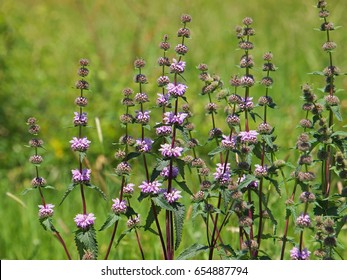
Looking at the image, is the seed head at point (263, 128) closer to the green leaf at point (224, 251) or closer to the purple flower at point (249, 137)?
the purple flower at point (249, 137)

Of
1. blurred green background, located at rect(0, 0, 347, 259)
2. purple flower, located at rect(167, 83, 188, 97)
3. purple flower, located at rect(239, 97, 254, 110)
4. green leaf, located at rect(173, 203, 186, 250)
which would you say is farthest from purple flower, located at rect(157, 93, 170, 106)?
blurred green background, located at rect(0, 0, 347, 259)

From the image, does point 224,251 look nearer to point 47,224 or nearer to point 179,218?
point 179,218

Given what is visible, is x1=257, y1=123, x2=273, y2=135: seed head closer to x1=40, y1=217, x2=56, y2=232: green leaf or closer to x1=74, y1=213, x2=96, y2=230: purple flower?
x1=74, y1=213, x2=96, y2=230: purple flower

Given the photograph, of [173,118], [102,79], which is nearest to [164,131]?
[173,118]

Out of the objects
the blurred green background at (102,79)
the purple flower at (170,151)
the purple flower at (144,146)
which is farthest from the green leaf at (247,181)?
the blurred green background at (102,79)

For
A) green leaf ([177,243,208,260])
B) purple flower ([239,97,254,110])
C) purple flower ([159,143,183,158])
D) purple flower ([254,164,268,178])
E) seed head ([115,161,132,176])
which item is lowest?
green leaf ([177,243,208,260])

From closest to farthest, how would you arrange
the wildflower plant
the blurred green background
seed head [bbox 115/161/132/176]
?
the wildflower plant → seed head [bbox 115/161/132/176] → the blurred green background

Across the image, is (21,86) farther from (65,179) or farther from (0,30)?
(65,179)

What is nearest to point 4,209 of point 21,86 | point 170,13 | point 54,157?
point 54,157
